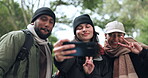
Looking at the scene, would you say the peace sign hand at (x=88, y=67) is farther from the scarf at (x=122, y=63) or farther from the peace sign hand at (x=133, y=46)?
the peace sign hand at (x=133, y=46)

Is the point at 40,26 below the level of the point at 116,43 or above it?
above

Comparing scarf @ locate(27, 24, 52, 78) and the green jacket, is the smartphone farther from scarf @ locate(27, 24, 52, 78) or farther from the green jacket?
scarf @ locate(27, 24, 52, 78)

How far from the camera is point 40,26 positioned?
2750 mm

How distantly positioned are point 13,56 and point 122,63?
1534 millimetres

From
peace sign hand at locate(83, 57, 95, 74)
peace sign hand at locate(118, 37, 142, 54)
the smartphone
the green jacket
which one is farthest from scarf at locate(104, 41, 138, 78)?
the green jacket

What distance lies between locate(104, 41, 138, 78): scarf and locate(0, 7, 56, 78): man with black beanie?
3.18ft

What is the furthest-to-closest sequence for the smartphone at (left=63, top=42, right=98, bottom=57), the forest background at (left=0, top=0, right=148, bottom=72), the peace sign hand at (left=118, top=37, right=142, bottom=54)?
the forest background at (left=0, top=0, right=148, bottom=72)
the peace sign hand at (left=118, top=37, right=142, bottom=54)
the smartphone at (left=63, top=42, right=98, bottom=57)

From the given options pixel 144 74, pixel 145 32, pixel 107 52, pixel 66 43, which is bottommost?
pixel 145 32

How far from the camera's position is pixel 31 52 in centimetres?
243

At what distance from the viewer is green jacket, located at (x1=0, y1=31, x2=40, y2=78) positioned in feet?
7.47

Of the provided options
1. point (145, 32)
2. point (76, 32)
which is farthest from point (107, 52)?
point (145, 32)

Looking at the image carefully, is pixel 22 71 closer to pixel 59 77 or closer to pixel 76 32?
pixel 59 77

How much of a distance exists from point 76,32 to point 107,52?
24.0 inches

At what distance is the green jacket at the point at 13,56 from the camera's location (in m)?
2.28
